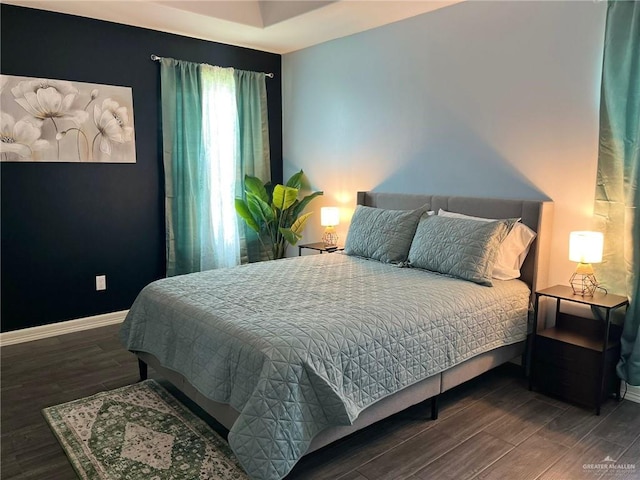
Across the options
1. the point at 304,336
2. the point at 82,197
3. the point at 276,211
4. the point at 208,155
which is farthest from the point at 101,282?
the point at 304,336

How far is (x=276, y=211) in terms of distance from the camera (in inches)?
195

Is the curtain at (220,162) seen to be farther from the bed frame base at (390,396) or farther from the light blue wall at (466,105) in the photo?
the bed frame base at (390,396)

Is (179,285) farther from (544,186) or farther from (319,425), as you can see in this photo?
(544,186)

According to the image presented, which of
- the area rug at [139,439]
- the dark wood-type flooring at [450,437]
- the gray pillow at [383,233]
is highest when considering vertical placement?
the gray pillow at [383,233]

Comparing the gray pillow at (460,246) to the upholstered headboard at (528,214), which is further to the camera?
the upholstered headboard at (528,214)

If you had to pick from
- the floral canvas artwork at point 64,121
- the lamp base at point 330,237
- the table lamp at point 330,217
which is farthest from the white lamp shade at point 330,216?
the floral canvas artwork at point 64,121

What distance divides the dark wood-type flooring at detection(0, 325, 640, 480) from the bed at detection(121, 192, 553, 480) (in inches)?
7.3

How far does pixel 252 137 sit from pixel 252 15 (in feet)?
4.11

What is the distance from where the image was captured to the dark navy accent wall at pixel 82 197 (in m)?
3.74

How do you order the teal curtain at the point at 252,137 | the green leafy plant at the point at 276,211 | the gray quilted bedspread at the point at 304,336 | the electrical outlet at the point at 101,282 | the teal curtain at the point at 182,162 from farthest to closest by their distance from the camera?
1. the teal curtain at the point at 252,137
2. the green leafy plant at the point at 276,211
3. the teal curtain at the point at 182,162
4. the electrical outlet at the point at 101,282
5. the gray quilted bedspread at the point at 304,336

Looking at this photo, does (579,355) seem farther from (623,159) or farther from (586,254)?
(623,159)

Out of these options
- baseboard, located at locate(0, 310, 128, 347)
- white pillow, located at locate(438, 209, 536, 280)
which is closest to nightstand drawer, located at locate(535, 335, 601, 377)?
white pillow, located at locate(438, 209, 536, 280)

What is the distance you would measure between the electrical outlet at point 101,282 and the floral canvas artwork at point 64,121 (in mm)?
1022

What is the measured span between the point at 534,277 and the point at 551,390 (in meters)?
0.71
